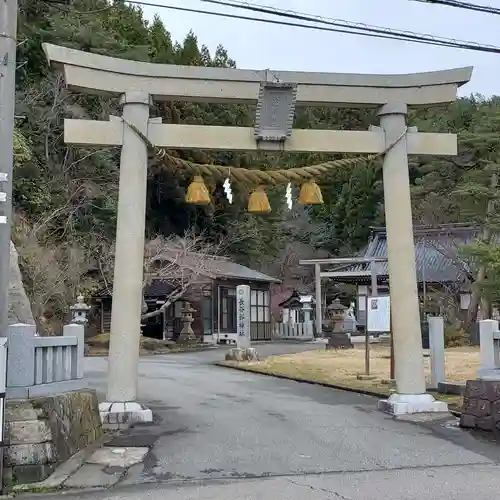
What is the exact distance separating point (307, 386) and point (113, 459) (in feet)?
25.5

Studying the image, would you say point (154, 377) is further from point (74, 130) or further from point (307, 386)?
point (74, 130)

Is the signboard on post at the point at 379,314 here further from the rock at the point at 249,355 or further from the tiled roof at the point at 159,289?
the tiled roof at the point at 159,289

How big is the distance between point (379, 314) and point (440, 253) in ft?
64.1

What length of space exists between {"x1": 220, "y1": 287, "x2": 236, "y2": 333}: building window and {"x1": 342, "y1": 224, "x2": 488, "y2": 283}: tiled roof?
7.23 meters

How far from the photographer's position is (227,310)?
34.1 meters

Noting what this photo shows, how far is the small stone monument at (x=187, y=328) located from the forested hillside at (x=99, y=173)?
414cm

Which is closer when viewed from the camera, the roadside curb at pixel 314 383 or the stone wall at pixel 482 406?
the stone wall at pixel 482 406

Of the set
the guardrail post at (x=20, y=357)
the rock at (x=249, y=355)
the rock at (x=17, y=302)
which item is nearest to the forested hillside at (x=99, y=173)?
the rock at (x=249, y=355)

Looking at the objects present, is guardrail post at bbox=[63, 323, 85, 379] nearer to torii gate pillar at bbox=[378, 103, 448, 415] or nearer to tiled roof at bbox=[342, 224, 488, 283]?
torii gate pillar at bbox=[378, 103, 448, 415]

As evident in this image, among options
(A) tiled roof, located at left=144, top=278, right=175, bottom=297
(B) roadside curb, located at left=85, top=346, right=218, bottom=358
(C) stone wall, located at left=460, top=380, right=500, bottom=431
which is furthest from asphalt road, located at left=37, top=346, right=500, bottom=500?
(A) tiled roof, located at left=144, top=278, right=175, bottom=297

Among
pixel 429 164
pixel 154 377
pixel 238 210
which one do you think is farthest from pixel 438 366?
pixel 238 210

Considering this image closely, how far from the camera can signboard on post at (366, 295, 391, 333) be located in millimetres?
13656

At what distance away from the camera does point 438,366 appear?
40.8 ft

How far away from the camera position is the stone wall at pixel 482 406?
834 cm
